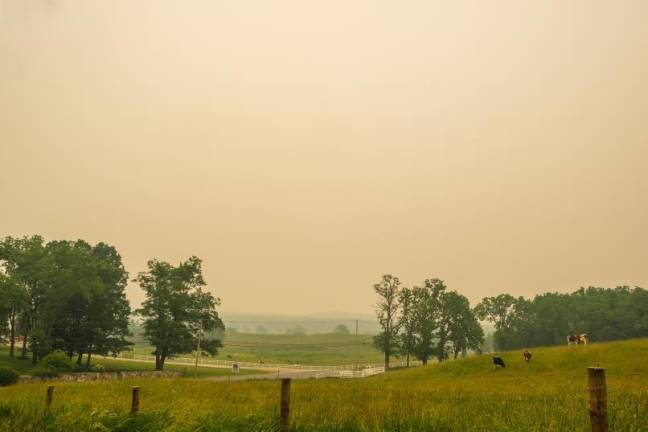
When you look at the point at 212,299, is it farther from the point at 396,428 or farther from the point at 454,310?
the point at 396,428

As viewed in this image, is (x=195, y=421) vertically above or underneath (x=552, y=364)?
above

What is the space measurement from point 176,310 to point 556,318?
86.7 m

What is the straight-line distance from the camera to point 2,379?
39.4m

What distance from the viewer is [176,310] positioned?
70000 millimetres

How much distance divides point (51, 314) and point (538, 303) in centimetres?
10658

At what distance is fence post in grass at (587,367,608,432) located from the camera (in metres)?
7.57

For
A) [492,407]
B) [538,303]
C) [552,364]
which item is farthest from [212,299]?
[538,303]

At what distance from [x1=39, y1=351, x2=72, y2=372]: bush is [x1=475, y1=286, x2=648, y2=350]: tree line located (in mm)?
83406

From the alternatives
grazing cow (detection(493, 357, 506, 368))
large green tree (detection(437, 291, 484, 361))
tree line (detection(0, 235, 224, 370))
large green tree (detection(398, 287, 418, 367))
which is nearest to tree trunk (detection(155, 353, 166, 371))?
tree line (detection(0, 235, 224, 370))

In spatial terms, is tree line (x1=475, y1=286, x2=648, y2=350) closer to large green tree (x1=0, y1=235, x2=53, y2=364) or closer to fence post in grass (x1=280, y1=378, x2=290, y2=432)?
large green tree (x1=0, y1=235, x2=53, y2=364)

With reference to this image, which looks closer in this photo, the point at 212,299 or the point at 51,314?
the point at 51,314

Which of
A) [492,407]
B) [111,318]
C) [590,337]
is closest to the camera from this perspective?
[492,407]

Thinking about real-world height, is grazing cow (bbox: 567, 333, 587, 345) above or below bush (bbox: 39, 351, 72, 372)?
above

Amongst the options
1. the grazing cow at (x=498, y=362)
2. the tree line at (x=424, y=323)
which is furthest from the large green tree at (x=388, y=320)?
the grazing cow at (x=498, y=362)
